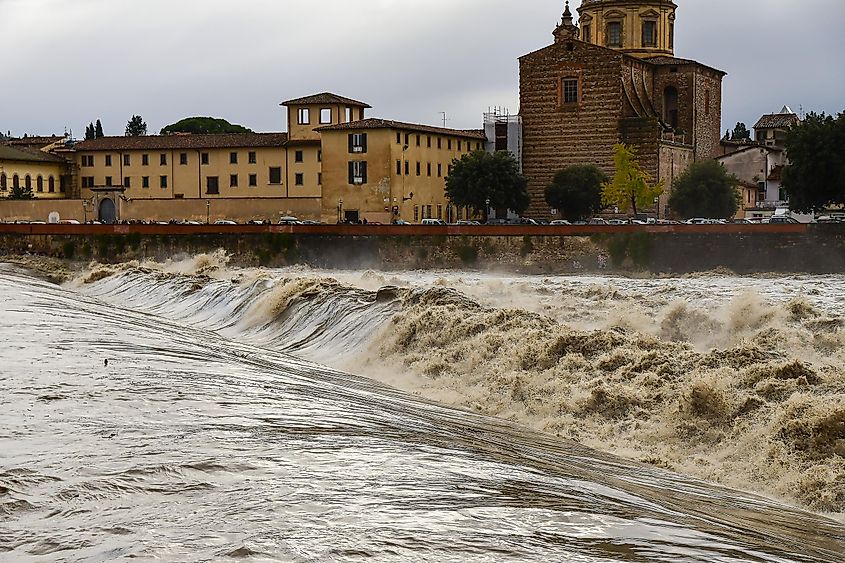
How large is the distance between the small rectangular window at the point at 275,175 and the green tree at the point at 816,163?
3340 centimetres

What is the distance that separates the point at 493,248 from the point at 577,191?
1528 centimetres

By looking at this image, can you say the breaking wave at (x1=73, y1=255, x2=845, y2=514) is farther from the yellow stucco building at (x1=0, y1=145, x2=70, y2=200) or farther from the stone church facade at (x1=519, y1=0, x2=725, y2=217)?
the yellow stucco building at (x1=0, y1=145, x2=70, y2=200)

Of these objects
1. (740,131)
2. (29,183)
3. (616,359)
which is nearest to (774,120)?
(740,131)

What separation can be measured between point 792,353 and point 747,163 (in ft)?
218

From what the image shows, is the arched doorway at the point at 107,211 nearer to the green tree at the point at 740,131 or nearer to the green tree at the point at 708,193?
the green tree at the point at 708,193

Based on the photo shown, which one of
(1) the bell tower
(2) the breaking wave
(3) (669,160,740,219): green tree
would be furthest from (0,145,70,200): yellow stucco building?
(2) the breaking wave

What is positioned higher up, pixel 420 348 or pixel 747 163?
pixel 747 163

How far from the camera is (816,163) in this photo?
56.1 metres

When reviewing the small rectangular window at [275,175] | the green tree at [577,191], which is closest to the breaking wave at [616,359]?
the green tree at [577,191]

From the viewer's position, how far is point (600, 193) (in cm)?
7012

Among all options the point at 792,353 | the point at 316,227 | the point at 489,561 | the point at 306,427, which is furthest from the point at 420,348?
the point at 316,227

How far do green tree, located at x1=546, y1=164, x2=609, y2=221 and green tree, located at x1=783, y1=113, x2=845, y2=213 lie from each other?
550 inches

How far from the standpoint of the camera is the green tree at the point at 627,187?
6969 centimetres

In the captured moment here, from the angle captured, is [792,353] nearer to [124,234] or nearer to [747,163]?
[124,234]
